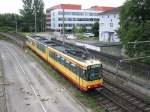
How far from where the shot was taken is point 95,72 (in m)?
25.9

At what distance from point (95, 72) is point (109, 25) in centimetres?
5057

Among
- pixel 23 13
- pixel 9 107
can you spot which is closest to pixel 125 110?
pixel 9 107

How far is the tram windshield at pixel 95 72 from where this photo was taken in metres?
25.5

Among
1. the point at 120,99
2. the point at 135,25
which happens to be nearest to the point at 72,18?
the point at 135,25

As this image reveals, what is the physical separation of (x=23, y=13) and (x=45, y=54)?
82.4 m

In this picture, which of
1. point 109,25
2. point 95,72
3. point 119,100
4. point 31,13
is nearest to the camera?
point 119,100

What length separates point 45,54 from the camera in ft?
138

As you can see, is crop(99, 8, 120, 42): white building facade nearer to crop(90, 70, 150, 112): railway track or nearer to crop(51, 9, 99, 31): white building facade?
crop(90, 70, 150, 112): railway track

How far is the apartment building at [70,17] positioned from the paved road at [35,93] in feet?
295

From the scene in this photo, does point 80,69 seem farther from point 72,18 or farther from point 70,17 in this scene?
point 72,18

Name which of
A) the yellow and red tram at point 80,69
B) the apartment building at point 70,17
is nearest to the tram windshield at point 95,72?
the yellow and red tram at point 80,69

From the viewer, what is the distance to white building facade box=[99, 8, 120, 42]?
70.8 metres

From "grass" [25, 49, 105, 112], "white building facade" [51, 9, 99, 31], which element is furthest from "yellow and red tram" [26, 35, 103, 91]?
"white building facade" [51, 9, 99, 31]

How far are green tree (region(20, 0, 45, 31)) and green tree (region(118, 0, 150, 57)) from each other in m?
80.1
